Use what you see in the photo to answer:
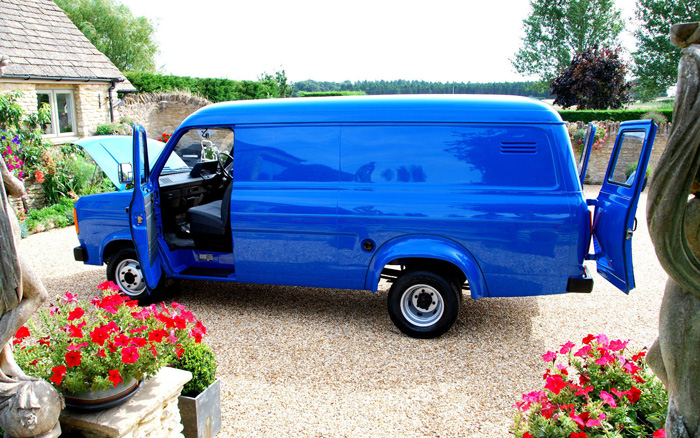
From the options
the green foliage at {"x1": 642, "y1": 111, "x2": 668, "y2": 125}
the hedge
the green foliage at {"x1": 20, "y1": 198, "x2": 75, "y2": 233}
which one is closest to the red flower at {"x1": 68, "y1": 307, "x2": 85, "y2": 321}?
the green foliage at {"x1": 20, "y1": 198, "x2": 75, "y2": 233}

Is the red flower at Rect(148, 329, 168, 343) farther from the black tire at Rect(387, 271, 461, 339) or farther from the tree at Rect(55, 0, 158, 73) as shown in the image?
the tree at Rect(55, 0, 158, 73)

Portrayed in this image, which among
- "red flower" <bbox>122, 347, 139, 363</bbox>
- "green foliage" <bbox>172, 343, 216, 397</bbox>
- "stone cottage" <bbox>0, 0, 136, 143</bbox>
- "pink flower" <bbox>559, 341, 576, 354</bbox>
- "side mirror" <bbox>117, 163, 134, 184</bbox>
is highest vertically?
"stone cottage" <bbox>0, 0, 136, 143</bbox>

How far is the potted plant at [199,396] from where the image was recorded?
340 cm

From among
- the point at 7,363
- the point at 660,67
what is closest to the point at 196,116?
the point at 7,363

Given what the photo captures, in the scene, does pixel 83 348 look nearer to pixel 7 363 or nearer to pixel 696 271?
pixel 7 363

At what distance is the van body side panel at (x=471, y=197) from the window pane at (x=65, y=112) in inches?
496

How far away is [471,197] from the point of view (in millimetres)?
4902

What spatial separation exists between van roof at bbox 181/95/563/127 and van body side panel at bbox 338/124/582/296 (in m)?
0.09

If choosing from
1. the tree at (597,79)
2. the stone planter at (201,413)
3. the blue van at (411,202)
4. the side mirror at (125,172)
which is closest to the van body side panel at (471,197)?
the blue van at (411,202)

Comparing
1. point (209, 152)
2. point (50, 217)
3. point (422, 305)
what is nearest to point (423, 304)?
point (422, 305)

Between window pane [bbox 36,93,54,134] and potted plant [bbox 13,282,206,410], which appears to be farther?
window pane [bbox 36,93,54,134]

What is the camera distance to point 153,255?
5.63 metres

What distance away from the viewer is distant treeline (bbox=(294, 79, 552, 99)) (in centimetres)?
3792

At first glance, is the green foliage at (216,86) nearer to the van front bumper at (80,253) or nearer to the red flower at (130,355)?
the van front bumper at (80,253)
